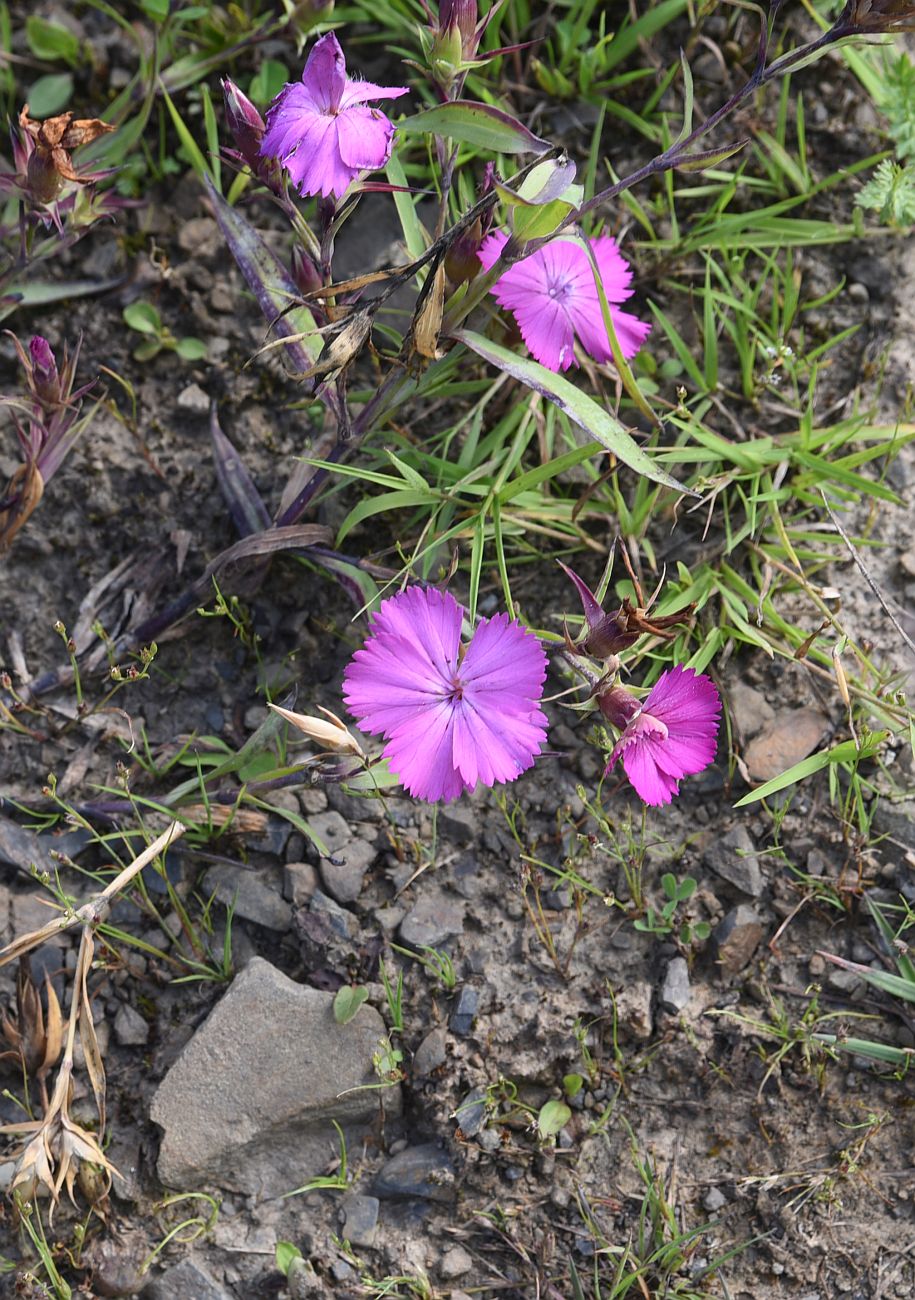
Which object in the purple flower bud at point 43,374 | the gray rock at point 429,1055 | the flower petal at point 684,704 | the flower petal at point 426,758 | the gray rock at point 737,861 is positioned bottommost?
the gray rock at point 429,1055

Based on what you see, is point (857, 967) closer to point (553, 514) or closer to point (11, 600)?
point (553, 514)

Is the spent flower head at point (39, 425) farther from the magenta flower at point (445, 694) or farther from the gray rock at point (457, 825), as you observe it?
the gray rock at point (457, 825)

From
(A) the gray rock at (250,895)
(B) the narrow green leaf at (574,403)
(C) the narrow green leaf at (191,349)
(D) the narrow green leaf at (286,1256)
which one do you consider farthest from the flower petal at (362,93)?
(D) the narrow green leaf at (286,1256)

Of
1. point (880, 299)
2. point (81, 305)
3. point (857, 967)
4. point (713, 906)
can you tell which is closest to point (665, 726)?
point (713, 906)

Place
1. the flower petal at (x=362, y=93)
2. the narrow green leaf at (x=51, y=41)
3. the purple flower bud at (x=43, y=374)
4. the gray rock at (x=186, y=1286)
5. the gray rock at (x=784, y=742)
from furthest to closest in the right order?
the narrow green leaf at (x=51, y=41)
the gray rock at (x=784, y=742)
the purple flower bud at (x=43, y=374)
the gray rock at (x=186, y=1286)
the flower petal at (x=362, y=93)

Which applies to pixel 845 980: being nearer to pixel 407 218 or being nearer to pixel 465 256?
pixel 465 256

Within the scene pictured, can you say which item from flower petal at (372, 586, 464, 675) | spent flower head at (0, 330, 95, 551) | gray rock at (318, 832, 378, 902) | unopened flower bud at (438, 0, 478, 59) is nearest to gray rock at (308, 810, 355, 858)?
gray rock at (318, 832, 378, 902)
